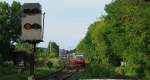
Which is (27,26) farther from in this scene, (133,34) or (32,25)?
(133,34)

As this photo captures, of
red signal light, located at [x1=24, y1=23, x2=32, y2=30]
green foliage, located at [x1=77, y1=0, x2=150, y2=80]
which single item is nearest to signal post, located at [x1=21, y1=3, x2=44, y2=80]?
red signal light, located at [x1=24, y1=23, x2=32, y2=30]

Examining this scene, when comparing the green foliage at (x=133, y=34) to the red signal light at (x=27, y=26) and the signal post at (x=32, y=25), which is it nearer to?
the signal post at (x=32, y=25)

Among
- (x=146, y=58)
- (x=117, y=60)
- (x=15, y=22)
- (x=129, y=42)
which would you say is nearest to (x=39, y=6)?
(x=146, y=58)

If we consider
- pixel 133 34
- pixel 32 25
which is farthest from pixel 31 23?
pixel 133 34

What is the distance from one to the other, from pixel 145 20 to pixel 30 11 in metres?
38.9

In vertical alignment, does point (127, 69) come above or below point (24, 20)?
below

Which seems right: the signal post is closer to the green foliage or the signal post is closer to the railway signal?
the railway signal

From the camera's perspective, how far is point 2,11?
102000 millimetres

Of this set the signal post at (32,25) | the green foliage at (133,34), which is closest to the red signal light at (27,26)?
the signal post at (32,25)

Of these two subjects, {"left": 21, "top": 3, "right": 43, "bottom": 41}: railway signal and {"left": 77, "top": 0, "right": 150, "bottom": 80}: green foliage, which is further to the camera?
{"left": 77, "top": 0, "right": 150, "bottom": 80}: green foliage

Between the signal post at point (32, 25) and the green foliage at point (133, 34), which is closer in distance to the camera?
the signal post at point (32, 25)

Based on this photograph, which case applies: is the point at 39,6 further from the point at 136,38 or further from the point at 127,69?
the point at 127,69

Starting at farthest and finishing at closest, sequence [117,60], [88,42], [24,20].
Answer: [88,42] → [117,60] → [24,20]

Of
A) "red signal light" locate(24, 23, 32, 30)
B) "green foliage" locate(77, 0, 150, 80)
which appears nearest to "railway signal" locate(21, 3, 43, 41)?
"red signal light" locate(24, 23, 32, 30)
